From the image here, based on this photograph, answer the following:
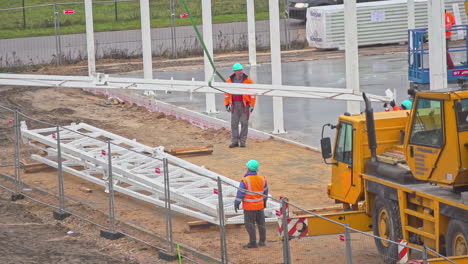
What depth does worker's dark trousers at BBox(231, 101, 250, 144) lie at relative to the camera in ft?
78.4

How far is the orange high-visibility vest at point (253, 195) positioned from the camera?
14.9 m

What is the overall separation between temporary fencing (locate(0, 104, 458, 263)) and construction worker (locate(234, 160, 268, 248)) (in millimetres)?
205

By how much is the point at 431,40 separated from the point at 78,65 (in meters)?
24.1

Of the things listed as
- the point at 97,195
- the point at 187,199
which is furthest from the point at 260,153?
the point at 187,199

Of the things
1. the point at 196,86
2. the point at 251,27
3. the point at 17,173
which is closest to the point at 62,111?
the point at 251,27

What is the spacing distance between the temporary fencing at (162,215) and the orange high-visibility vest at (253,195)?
28cm

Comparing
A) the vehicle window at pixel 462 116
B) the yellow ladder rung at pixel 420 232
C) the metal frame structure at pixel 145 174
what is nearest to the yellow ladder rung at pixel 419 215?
the yellow ladder rung at pixel 420 232

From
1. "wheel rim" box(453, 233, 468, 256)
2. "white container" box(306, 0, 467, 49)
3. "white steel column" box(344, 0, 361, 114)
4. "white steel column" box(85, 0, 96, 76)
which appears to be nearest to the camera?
"wheel rim" box(453, 233, 468, 256)

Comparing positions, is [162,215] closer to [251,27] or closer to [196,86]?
[196,86]

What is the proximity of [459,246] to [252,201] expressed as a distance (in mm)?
3608

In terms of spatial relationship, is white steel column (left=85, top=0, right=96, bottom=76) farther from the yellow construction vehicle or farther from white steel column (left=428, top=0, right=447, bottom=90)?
the yellow construction vehicle

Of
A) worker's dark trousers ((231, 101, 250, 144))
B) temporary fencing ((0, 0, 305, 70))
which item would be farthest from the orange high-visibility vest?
temporary fencing ((0, 0, 305, 70))

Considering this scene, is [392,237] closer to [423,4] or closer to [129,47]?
[423,4]

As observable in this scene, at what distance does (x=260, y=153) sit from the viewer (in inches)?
922
